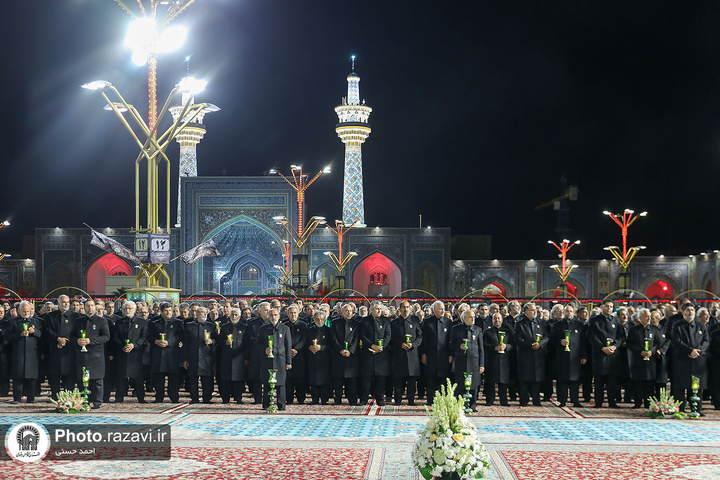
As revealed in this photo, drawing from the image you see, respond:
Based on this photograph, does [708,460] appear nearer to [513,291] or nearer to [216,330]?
[216,330]

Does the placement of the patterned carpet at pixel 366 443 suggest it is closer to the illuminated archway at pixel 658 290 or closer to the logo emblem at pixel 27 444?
the logo emblem at pixel 27 444

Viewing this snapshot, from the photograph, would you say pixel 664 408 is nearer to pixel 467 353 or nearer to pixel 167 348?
pixel 467 353

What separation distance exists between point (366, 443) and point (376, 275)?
35314 millimetres

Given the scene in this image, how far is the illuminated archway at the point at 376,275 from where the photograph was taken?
43.3 m

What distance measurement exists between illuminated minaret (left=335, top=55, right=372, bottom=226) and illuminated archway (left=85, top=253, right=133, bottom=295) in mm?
11716

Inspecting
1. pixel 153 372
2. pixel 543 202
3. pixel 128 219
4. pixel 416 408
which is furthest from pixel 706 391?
pixel 543 202

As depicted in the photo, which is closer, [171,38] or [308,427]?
[308,427]

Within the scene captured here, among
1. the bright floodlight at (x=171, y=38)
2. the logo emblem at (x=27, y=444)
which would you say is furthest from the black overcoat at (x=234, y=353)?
the bright floodlight at (x=171, y=38)

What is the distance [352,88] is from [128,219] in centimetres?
1700

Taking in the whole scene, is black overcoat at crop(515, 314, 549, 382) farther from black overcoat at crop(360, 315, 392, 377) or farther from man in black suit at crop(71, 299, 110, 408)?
man in black suit at crop(71, 299, 110, 408)

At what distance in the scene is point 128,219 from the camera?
2062 inches

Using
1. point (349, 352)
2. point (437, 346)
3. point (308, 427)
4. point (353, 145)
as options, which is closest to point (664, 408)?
point (437, 346)

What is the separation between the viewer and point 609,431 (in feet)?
30.8

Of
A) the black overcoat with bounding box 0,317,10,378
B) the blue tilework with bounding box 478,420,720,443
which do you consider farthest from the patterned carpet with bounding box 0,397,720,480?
the black overcoat with bounding box 0,317,10,378
